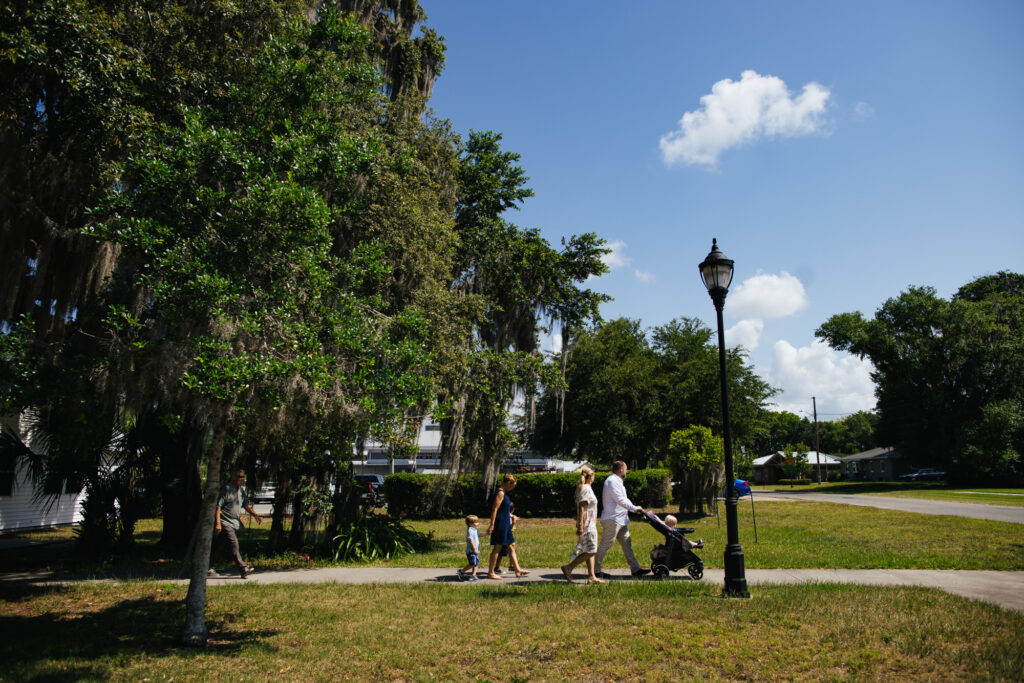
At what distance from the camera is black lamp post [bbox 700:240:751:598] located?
8.02 meters

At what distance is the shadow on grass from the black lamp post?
19.0 ft

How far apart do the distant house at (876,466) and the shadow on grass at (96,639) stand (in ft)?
279

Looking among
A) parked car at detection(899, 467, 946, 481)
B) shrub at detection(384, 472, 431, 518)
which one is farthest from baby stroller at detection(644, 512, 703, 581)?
parked car at detection(899, 467, 946, 481)

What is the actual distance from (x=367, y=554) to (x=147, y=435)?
562 cm

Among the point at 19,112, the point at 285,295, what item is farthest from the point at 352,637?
the point at 19,112

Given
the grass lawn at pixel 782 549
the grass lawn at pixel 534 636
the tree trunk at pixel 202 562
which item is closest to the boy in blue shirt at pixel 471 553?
the grass lawn at pixel 534 636

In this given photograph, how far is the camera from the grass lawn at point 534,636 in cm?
561

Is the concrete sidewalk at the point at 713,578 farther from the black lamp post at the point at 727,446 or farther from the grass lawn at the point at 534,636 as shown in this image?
the black lamp post at the point at 727,446

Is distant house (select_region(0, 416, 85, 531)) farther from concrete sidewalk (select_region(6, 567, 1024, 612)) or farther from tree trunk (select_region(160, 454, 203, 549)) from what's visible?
concrete sidewalk (select_region(6, 567, 1024, 612))

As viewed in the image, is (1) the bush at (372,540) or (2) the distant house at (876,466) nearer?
(1) the bush at (372,540)

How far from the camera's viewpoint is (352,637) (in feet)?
22.2

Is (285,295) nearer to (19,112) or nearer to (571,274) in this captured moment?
(19,112)

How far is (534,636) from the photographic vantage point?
6.52m

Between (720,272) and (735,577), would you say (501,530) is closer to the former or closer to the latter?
(735,577)
